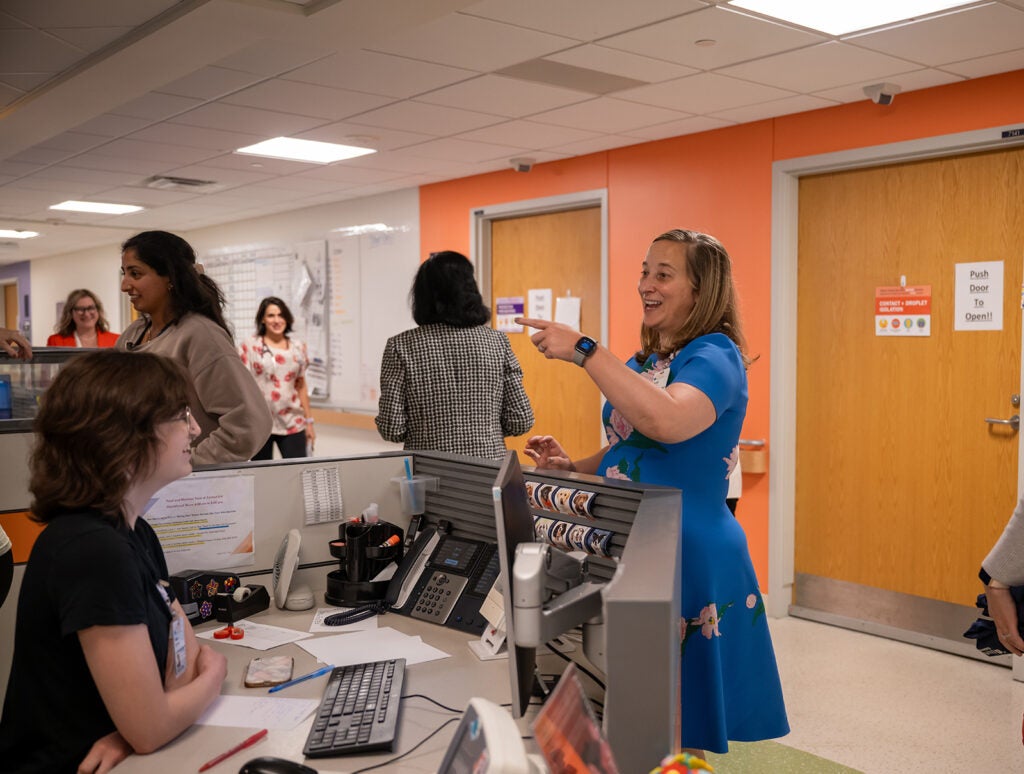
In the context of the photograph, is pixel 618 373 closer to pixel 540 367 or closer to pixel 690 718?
pixel 690 718

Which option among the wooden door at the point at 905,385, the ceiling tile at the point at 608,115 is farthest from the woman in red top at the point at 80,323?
the wooden door at the point at 905,385

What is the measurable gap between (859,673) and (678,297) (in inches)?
91.0

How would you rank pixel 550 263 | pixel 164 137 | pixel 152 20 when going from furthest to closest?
pixel 550 263, pixel 164 137, pixel 152 20

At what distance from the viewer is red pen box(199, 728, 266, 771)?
4.29 feet

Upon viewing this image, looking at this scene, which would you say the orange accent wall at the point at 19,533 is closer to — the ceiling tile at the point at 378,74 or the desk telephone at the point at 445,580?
the desk telephone at the point at 445,580

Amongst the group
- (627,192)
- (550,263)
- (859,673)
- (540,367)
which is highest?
(627,192)

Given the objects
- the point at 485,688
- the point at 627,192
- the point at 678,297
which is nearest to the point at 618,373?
the point at 678,297

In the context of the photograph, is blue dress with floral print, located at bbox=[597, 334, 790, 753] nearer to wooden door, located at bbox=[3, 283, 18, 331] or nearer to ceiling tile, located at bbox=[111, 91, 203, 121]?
ceiling tile, located at bbox=[111, 91, 203, 121]

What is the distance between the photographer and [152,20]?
9.86 feet

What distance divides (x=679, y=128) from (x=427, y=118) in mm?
1259

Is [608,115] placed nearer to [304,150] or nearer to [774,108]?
[774,108]

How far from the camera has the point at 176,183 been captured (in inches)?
242

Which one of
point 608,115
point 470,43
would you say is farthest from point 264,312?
point 470,43

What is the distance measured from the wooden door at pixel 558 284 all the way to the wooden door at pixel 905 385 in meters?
1.35
